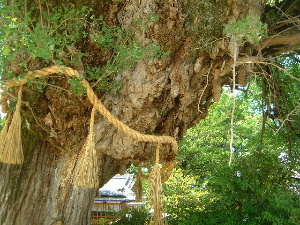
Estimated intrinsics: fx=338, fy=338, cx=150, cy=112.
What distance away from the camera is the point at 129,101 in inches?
101

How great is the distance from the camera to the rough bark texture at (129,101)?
100 inches

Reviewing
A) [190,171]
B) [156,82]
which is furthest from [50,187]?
[190,171]

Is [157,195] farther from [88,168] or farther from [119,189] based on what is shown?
[119,189]

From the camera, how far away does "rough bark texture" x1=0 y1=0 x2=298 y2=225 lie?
2.54 metres

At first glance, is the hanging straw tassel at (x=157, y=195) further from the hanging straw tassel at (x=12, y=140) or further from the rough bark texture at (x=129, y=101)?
the hanging straw tassel at (x=12, y=140)

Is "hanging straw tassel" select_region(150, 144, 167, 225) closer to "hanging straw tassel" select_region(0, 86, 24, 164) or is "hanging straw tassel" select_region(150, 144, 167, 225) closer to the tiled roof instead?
"hanging straw tassel" select_region(0, 86, 24, 164)

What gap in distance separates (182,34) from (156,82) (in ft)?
1.38

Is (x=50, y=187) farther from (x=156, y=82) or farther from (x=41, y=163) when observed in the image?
(x=156, y=82)

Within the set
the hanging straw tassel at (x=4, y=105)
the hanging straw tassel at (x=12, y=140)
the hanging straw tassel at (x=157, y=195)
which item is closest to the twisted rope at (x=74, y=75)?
the hanging straw tassel at (x=12, y=140)

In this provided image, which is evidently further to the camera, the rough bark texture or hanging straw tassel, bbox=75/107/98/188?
the rough bark texture

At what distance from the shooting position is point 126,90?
2.57 meters

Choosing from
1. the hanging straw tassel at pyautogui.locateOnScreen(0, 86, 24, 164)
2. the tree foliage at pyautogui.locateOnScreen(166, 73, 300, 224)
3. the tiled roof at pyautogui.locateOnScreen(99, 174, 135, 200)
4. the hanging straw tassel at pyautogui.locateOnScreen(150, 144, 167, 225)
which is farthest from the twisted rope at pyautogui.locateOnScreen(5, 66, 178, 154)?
the tiled roof at pyautogui.locateOnScreen(99, 174, 135, 200)

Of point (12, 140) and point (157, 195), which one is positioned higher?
point (12, 140)

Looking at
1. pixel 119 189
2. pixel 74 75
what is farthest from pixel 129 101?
pixel 119 189
